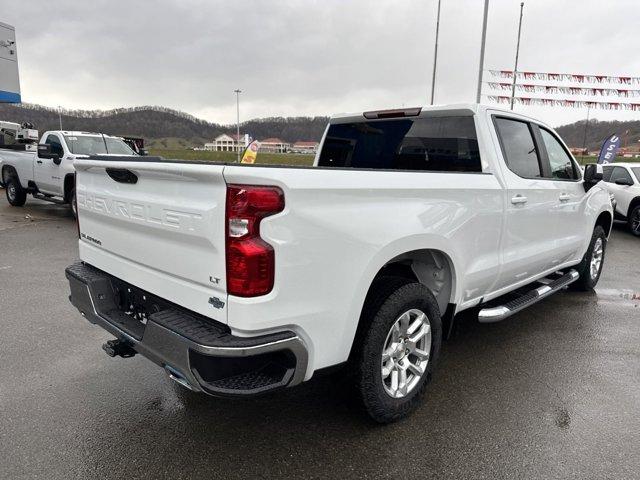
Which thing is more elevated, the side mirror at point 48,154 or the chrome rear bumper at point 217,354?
the side mirror at point 48,154

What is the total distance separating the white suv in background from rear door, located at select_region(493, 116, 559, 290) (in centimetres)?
745

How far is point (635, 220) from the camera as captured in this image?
10445mm

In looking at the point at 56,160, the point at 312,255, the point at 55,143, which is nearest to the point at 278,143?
the point at 55,143

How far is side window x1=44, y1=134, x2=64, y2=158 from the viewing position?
10329 millimetres

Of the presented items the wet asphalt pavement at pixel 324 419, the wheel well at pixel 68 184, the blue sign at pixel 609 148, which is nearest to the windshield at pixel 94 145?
the wheel well at pixel 68 184

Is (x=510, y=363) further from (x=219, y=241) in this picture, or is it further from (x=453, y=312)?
(x=219, y=241)

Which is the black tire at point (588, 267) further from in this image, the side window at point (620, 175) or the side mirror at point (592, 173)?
the side window at point (620, 175)

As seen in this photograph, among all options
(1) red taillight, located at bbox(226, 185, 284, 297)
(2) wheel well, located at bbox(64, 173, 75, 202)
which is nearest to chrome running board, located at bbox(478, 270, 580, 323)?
(1) red taillight, located at bbox(226, 185, 284, 297)

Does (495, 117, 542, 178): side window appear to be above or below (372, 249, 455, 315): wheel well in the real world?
above

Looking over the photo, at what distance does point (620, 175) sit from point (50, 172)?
43.4 ft

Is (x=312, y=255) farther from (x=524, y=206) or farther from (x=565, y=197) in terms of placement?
(x=565, y=197)

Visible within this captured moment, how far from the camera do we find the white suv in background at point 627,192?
1043 centimetres

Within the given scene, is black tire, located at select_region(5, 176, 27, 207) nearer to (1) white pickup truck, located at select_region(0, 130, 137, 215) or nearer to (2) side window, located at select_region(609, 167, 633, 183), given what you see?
(1) white pickup truck, located at select_region(0, 130, 137, 215)

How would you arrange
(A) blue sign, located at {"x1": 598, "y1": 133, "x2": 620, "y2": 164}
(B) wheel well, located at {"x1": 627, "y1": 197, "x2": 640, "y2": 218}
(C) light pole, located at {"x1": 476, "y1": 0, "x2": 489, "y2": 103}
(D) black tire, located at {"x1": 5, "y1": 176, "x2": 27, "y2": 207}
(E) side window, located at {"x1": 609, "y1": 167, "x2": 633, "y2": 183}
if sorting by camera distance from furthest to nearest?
1. (A) blue sign, located at {"x1": 598, "y1": 133, "x2": 620, "y2": 164}
2. (C) light pole, located at {"x1": 476, "y1": 0, "x2": 489, "y2": 103}
3. (D) black tire, located at {"x1": 5, "y1": 176, "x2": 27, "y2": 207}
4. (E) side window, located at {"x1": 609, "y1": 167, "x2": 633, "y2": 183}
5. (B) wheel well, located at {"x1": 627, "y1": 197, "x2": 640, "y2": 218}
